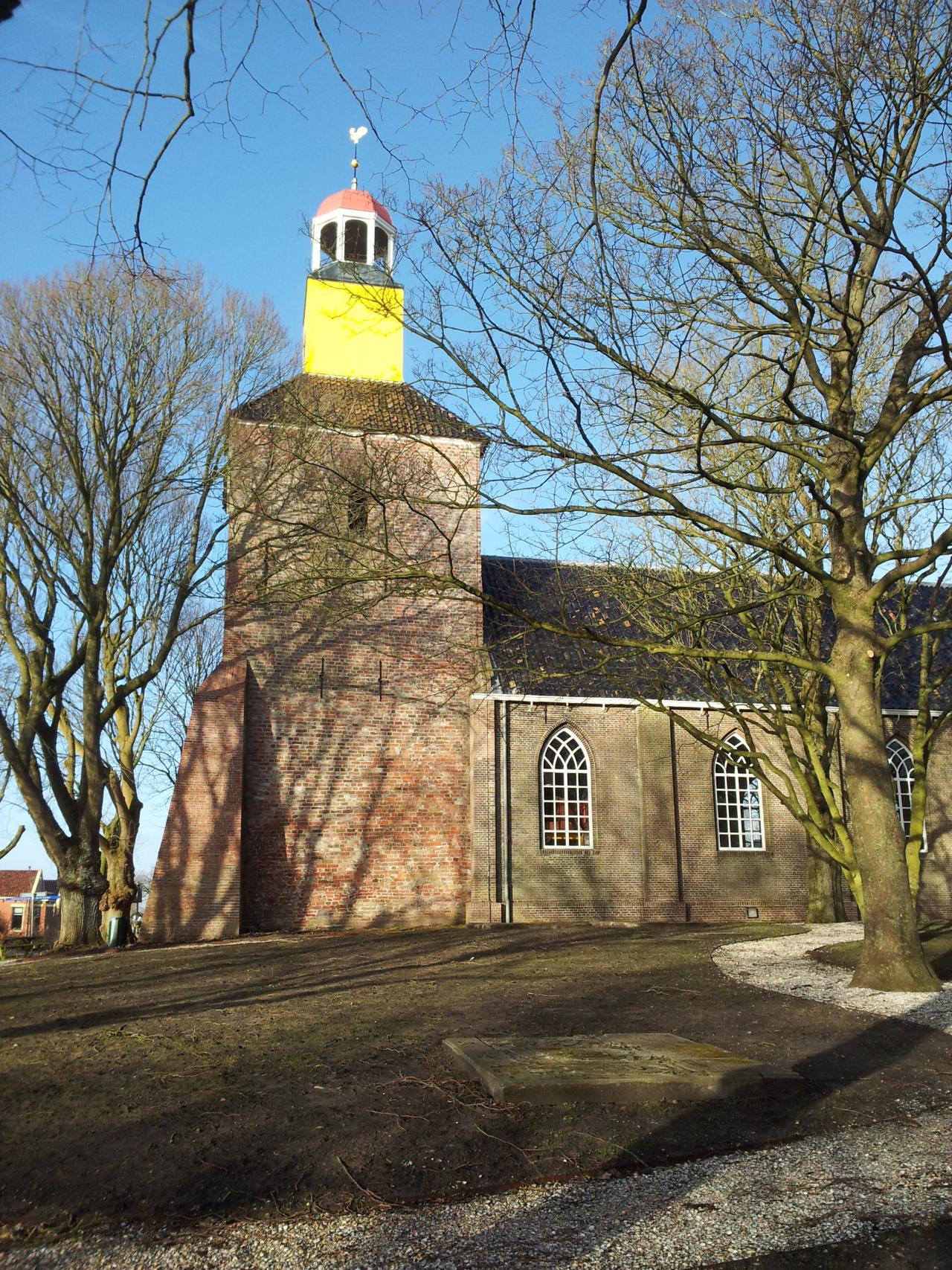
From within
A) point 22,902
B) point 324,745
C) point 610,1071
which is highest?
point 324,745

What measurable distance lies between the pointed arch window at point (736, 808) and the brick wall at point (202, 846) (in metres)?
10.7

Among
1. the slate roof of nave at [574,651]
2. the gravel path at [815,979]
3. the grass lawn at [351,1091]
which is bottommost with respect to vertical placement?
the gravel path at [815,979]

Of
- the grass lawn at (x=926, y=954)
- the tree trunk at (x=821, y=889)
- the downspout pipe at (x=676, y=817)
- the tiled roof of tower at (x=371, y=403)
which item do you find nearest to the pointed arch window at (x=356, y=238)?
the tiled roof of tower at (x=371, y=403)

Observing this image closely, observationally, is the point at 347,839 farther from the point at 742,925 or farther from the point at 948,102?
the point at 948,102

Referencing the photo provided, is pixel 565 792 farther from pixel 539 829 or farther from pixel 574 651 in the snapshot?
pixel 574 651

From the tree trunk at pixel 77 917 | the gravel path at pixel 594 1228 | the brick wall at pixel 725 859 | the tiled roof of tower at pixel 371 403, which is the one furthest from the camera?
the brick wall at pixel 725 859

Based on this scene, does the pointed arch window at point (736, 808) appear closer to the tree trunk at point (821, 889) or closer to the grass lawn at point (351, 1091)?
the tree trunk at point (821, 889)

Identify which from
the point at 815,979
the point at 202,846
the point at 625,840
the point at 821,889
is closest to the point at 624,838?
the point at 625,840

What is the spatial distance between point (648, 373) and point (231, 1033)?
262 inches

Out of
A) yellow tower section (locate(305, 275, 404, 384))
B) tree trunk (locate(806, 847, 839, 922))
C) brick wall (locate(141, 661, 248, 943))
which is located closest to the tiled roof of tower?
yellow tower section (locate(305, 275, 404, 384))

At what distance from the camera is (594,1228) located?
3.84 m

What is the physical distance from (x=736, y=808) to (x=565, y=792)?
13.5 ft

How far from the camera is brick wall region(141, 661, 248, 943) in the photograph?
17828mm

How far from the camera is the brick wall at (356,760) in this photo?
19172mm
